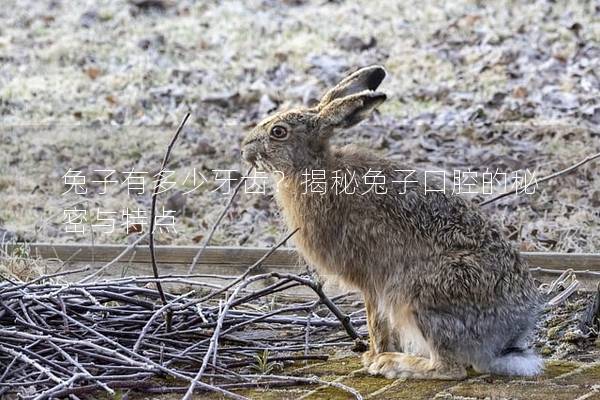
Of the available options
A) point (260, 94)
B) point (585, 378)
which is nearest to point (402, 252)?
point (585, 378)

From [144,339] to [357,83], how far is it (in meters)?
1.53

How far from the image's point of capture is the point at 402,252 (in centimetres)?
458

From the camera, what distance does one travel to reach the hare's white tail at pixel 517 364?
4.40 meters

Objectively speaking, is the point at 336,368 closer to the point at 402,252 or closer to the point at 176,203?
the point at 402,252

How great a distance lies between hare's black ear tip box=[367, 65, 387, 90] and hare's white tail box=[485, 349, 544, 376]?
1428 mm

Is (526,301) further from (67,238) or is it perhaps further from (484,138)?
(484,138)

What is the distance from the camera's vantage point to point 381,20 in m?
12.9

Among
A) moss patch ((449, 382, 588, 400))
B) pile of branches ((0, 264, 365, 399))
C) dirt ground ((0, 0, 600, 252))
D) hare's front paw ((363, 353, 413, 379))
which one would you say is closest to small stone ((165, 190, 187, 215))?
dirt ground ((0, 0, 600, 252))

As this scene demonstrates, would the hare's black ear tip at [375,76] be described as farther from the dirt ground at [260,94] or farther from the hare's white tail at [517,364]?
the dirt ground at [260,94]

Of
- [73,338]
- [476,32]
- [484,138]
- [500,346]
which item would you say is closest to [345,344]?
[500,346]

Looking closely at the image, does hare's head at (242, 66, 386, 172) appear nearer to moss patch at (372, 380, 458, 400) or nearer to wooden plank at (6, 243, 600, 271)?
moss patch at (372, 380, 458, 400)

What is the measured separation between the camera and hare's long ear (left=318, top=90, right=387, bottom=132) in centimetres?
458

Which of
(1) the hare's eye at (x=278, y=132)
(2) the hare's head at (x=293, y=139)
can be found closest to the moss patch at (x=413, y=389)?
(2) the hare's head at (x=293, y=139)

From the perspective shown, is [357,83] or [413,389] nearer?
[413,389]
